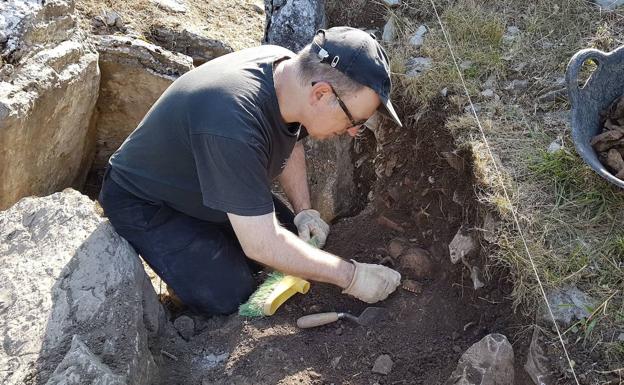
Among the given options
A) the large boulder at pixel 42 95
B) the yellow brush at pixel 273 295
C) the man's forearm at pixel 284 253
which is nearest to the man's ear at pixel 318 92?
the man's forearm at pixel 284 253

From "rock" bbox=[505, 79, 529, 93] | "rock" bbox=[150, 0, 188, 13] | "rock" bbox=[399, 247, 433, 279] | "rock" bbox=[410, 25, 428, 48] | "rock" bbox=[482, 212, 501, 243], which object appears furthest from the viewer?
"rock" bbox=[150, 0, 188, 13]

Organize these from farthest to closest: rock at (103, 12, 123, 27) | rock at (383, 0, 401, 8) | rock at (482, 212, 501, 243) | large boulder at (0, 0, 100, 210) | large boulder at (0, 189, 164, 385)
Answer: rock at (103, 12, 123, 27) → rock at (383, 0, 401, 8) → large boulder at (0, 0, 100, 210) → rock at (482, 212, 501, 243) → large boulder at (0, 189, 164, 385)

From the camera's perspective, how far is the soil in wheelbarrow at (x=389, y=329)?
2719 millimetres

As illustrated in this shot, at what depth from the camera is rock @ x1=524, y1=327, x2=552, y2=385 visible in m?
2.43

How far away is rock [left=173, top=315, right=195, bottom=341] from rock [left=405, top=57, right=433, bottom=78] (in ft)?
6.14

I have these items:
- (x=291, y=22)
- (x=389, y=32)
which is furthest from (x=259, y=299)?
(x=389, y=32)

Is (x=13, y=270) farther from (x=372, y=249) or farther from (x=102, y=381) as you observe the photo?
(x=372, y=249)

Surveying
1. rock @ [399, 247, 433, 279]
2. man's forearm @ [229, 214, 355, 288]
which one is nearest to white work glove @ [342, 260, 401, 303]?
man's forearm @ [229, 214, 355, 288]

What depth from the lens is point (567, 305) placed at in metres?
2.56

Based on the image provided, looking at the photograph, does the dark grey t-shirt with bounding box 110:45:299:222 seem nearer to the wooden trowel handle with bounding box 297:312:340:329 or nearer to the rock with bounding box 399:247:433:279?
the wooden trowel handle with bounding box 297:312:340:329

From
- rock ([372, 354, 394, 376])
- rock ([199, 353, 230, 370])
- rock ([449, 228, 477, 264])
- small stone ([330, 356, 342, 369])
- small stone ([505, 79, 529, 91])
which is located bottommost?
rock ([199, 353, 230, 370])

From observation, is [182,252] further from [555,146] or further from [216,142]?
[555,146]

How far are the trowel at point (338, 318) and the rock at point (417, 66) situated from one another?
4.90ft

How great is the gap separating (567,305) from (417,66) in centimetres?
184
